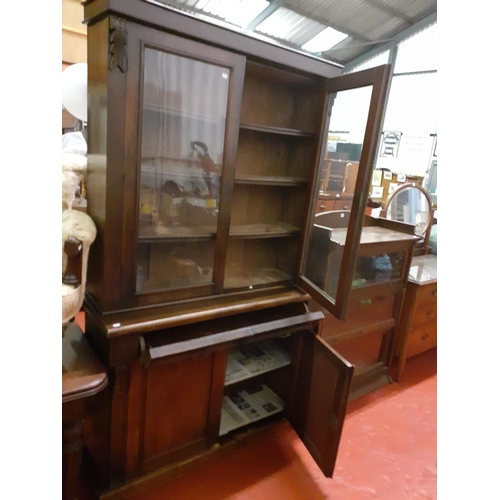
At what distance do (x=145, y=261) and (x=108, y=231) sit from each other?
0.82ft

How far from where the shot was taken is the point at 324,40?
511 centimetres

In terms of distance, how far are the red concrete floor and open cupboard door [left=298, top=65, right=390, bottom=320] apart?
0.83 meters

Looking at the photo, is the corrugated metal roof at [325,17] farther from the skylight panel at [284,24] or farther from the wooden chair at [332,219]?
the wooden chair at [332,219]

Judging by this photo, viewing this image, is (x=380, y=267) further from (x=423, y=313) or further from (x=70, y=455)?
(x=70, y=455)

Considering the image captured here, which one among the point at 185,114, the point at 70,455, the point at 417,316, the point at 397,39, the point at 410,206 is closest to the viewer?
the point at 70,455

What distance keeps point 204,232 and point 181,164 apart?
292mm

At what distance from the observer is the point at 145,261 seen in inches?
59.0

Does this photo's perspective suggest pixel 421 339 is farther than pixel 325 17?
No

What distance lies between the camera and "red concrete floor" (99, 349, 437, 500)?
1.63 meters

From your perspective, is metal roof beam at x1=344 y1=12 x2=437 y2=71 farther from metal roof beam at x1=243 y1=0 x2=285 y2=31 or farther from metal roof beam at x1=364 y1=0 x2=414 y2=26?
metal roof beam at x1=243 y1=0 x2=285 y2=31

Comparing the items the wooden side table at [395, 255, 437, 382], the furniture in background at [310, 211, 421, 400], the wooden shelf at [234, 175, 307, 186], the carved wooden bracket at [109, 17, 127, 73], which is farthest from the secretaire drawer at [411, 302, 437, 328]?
the carved wooden bracket at [109, 17, 127, 73]

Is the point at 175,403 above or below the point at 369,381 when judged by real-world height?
above

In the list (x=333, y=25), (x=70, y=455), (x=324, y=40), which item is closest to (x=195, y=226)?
(x=70, y=455)

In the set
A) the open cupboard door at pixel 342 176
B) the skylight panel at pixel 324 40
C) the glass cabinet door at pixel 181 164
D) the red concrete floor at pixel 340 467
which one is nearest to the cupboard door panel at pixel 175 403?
the red concrete floor at pixel 340 467
